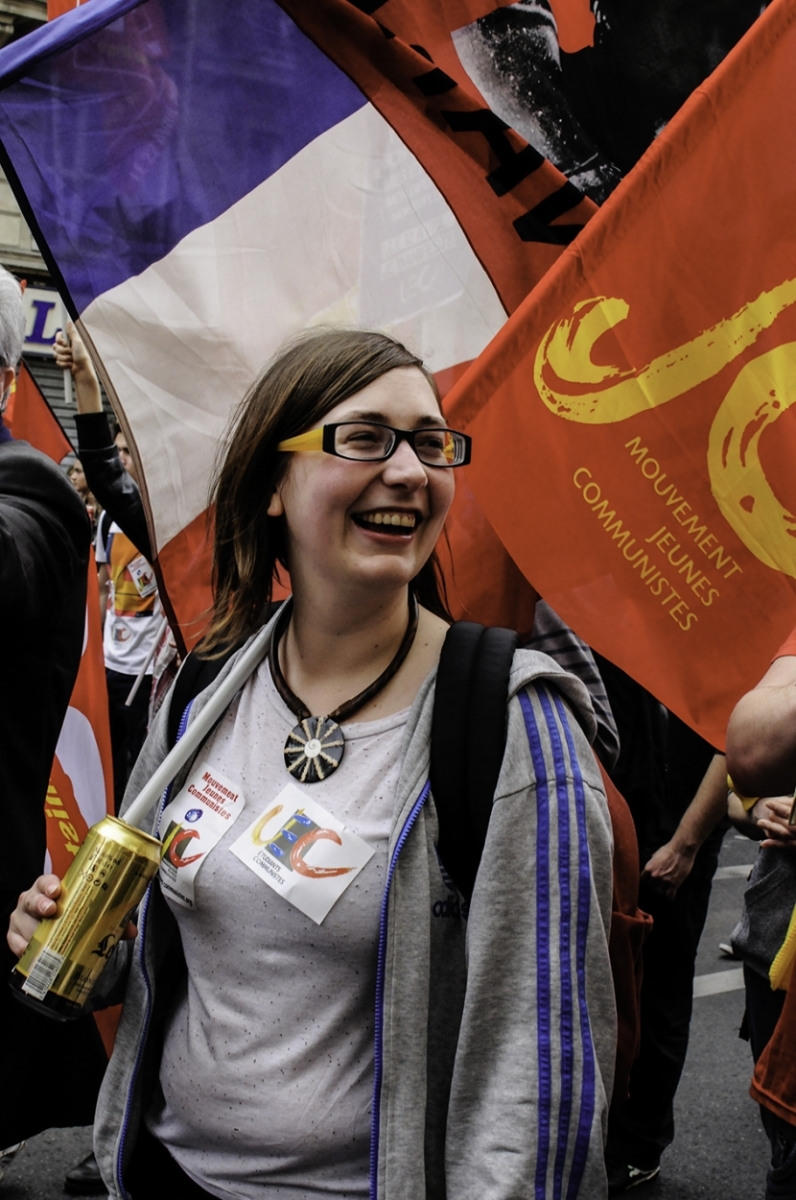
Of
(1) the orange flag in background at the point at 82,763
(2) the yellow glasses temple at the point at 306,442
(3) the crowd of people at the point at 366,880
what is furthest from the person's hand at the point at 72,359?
(2) the yellow glasses temple at the point at 306,442

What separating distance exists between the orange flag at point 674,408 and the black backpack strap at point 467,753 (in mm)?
859

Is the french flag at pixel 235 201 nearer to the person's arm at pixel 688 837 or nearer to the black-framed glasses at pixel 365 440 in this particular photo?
the black-framed glasses at pixel 365 440

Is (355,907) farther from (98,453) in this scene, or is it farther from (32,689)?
(98,453)

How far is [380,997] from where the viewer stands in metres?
1.35

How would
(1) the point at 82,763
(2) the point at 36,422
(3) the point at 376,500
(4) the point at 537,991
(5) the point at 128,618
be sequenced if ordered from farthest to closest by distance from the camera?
(5) the point at 128,618 → (2) the point at 36,422 → (1) the point at 82,763 → (3) the point at 376,500 → (4) the point at 537,991

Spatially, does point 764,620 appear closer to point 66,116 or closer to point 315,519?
point 315,519

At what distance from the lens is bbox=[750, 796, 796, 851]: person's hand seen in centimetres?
218

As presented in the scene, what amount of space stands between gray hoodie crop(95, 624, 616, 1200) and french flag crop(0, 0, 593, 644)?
123 cm

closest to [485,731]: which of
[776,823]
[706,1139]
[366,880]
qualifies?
[366,880]

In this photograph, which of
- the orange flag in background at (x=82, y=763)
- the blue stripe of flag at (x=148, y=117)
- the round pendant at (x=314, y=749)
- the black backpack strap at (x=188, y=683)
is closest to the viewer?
the round pendant at (x=314, y=749)

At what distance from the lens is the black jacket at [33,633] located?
2.20 metres

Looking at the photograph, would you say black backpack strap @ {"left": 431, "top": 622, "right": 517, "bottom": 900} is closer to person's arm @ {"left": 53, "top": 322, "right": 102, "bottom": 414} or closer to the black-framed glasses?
the black-framed glasses

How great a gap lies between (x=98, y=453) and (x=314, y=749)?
6.93ft

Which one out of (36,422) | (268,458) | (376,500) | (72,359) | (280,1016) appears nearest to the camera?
(280,1016)
